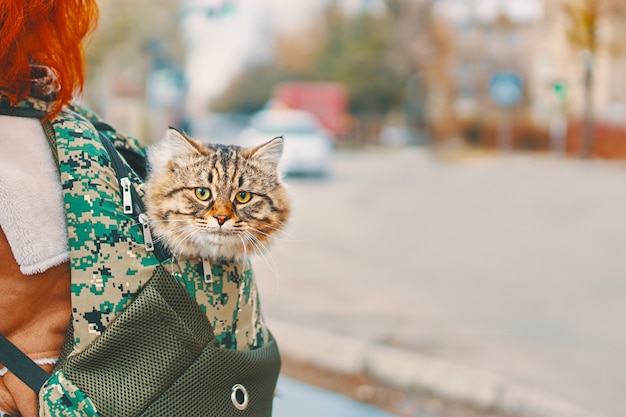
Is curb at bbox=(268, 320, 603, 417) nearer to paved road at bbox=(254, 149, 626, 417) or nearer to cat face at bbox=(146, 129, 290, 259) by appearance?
paved road at bbox=(254, 149, 626, 417)

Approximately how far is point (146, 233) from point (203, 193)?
25 cm

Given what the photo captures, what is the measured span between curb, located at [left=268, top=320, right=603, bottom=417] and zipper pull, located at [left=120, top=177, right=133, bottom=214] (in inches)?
159

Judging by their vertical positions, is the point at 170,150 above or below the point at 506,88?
above

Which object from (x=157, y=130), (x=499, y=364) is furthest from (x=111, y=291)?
(x=157, y=130)

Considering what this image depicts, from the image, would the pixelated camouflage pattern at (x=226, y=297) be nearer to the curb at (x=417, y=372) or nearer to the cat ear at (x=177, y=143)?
the cat ear at (x=177, y=143)

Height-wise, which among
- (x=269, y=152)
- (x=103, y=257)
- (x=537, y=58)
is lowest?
(x=537, y=58)

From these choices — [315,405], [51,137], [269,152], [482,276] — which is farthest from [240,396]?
[482,276]

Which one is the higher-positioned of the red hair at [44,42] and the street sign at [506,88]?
the red hair at [44,42]

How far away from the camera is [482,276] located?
10.5m

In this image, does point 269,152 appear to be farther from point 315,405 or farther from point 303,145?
point 303,145

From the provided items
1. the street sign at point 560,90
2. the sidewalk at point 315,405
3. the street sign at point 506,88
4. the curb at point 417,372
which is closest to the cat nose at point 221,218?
the sidewalk at point 315,405

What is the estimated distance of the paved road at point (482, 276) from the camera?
265 inches

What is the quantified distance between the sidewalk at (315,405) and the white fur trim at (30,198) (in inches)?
152

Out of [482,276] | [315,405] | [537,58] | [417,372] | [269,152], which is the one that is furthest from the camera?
[537,58]
